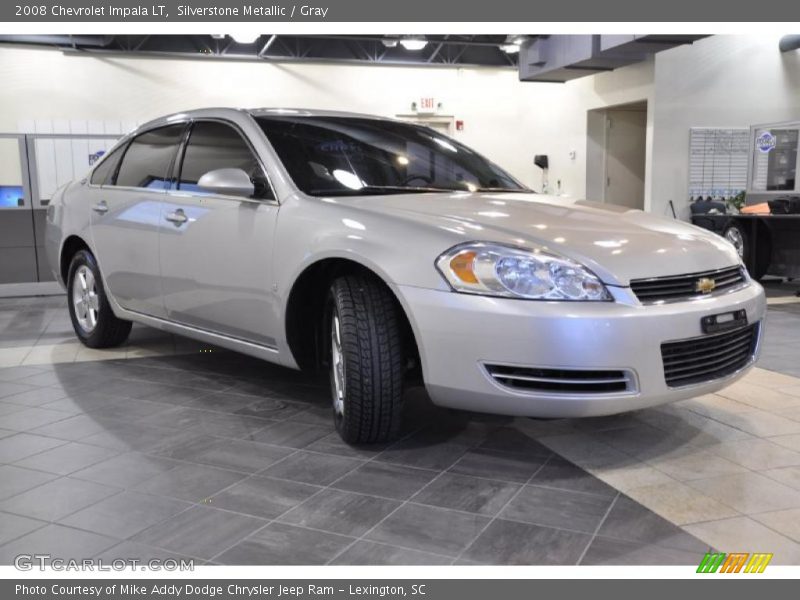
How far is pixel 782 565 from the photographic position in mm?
1809

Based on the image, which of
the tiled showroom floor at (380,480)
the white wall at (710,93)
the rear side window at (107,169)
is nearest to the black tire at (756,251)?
the white wall at (710,93)

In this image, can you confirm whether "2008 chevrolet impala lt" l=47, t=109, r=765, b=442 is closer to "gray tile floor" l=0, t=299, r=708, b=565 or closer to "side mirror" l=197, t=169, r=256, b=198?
"side mirror" l=197, t=169, r=256, b=198

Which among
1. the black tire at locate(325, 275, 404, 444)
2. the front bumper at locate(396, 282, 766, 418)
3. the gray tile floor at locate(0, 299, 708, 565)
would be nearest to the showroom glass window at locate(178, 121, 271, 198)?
the black tire at locate(325, 275, 404, 444)

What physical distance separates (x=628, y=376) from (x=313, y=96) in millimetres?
12123

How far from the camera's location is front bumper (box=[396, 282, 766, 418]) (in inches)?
83.4

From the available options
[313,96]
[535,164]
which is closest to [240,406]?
[313,96]

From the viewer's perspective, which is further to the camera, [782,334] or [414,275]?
[782,334]

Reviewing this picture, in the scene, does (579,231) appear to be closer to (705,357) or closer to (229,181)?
(705,357)

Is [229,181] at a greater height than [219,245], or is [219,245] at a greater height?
[229,181]

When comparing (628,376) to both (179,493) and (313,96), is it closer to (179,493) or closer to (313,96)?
(179,493)

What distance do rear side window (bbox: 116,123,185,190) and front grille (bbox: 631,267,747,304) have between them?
7.75 ft

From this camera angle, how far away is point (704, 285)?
2365 mm

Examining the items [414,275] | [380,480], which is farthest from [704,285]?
[380,480]

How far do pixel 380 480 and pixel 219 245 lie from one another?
1.29m
